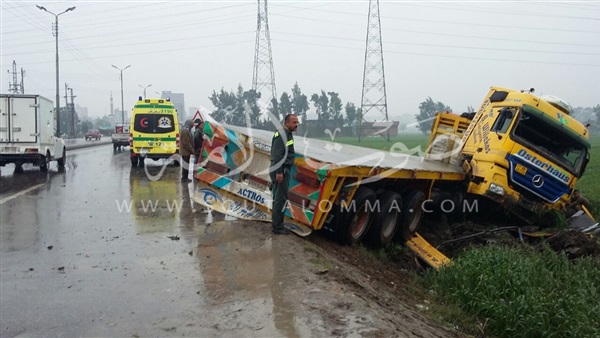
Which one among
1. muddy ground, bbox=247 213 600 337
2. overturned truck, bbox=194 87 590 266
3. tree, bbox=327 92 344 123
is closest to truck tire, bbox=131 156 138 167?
overturned truck, bbox=194 87 590 266

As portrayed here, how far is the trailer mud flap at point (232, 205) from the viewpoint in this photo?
923 centimetres

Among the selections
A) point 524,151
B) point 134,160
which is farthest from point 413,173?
point 134,160

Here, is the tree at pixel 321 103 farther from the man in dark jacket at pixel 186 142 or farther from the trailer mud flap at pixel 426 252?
the trailer mud flap at pixel 426 252

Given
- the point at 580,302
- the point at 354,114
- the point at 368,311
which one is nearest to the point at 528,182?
the point at 580,302

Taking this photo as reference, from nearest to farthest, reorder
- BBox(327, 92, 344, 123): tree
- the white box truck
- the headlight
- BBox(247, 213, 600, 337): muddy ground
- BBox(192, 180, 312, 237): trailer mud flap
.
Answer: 1. BBox(247, 213, 600, 337): muddy ground
2. BBox(192, 180, 312, 237): trailer mud flap
3. the headlight
4. the white box truck
5. BBox(327, 92, 344, 123): tree

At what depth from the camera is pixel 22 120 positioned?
18.3 meters

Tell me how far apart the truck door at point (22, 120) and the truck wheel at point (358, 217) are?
13.5m

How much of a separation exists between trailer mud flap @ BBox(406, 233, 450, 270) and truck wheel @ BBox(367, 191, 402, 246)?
0.51 m

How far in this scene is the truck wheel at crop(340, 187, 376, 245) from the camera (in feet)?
27.6

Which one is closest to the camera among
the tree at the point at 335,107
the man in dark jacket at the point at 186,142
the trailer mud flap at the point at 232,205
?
the trailer mud flap at the point at 232,205

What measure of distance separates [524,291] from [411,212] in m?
2.93

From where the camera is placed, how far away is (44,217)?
33.3ft

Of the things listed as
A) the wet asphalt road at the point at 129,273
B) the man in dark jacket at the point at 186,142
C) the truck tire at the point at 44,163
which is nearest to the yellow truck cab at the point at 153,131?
the truck tire at the point at 44,163

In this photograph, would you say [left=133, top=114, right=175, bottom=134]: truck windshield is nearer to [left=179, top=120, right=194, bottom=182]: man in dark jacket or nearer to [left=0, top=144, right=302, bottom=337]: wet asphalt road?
[left=179, top=120, right=194, bottom=182]: man in dark jacket
